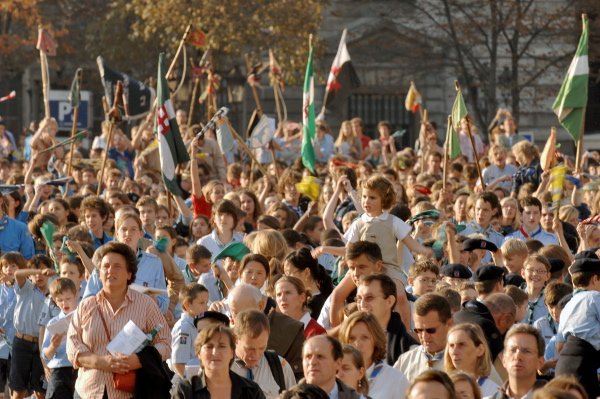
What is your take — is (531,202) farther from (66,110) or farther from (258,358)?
(66,110)

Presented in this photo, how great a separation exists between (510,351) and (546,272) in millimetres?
3428

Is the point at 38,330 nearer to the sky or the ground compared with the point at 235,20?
nearer to the ground

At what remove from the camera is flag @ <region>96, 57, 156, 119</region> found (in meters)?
24.2

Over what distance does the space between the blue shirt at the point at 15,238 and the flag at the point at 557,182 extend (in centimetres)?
518

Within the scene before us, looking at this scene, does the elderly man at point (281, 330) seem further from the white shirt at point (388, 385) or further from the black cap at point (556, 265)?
the black cap at point (556, 265)

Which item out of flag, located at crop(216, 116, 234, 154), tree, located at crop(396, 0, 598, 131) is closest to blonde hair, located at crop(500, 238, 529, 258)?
flag, located at crop(216, 116, 234, 154)

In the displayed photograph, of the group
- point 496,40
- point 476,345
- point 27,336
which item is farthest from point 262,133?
point 496,40

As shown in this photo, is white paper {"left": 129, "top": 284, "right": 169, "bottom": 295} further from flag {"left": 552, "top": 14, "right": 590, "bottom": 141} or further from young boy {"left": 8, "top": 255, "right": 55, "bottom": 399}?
flag {"left": 552, "top": 14, "right": 590, "bottom": 141}

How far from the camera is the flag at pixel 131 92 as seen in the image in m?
24.2

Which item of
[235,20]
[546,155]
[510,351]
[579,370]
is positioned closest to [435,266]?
[579,370]

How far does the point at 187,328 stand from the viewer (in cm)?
1192

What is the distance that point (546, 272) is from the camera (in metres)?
12.8

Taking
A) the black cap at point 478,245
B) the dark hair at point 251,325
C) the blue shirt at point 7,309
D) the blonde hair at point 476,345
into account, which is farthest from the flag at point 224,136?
the blonde hair at point 476,345

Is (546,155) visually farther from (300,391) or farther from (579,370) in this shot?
(300,391)
